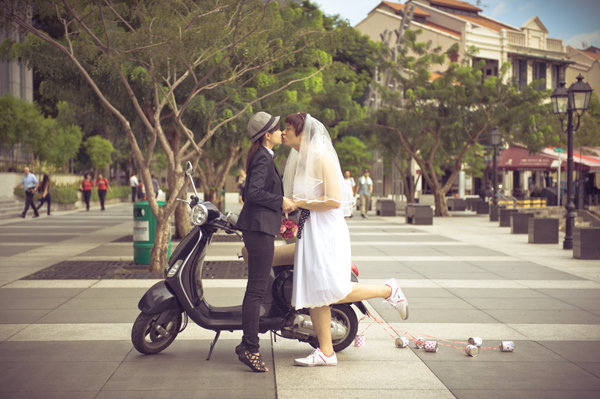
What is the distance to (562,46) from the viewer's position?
58531 mm

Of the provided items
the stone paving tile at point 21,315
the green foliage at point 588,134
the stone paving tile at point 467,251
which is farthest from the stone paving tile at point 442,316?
the green foliage at point 588,134

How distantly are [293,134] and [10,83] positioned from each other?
35873 mm

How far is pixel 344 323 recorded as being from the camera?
218 inches

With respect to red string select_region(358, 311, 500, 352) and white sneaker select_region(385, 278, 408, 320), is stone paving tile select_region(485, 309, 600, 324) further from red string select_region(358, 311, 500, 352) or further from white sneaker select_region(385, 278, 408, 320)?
white sneaker select_region(385, 278, 408, 320)

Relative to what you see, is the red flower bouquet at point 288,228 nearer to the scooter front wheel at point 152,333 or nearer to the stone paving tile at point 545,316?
the scooter front wheel at point 152,333

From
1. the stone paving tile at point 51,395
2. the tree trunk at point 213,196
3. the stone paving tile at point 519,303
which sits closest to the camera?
the stone paving tile at point 51,395

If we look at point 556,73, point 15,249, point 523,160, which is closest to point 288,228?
point 15,249

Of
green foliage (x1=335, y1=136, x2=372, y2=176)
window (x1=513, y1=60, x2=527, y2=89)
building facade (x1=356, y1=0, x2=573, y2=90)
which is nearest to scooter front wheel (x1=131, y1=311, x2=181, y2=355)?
green foliage (x1=335, y1=136, x2=372, y2=176)

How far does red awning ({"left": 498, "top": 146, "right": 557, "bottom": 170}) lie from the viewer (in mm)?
29169

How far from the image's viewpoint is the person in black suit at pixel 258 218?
502 centimetres

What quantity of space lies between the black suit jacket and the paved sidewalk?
3.51 ft

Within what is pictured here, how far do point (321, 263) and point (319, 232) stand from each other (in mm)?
228

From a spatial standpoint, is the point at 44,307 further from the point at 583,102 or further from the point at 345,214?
the point at 583,102

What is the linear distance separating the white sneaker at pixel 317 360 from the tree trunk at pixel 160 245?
5.48 m
